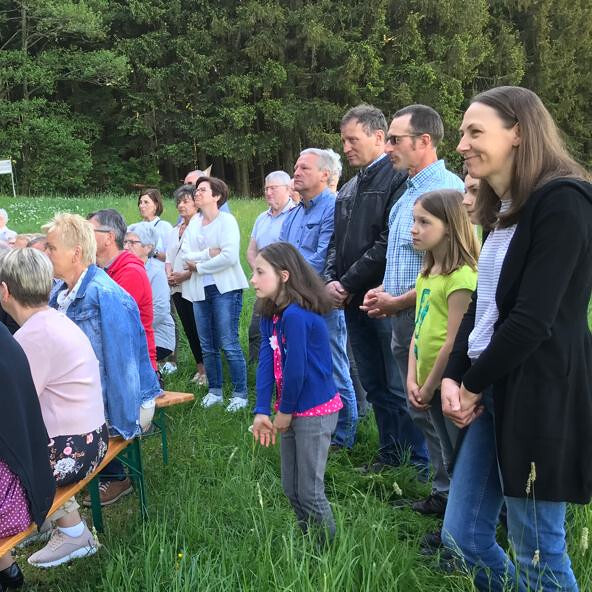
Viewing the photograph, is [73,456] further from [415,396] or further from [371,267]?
[371,267]

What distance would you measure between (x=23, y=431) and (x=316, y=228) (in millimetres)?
2672

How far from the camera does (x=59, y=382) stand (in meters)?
3.31

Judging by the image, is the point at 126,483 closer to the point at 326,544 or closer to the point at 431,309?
the point at 326,544

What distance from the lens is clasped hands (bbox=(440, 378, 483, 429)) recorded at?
2.30 meters

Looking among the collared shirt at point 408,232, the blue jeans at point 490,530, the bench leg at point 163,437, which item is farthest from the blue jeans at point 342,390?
the blue jeans at point 490,530

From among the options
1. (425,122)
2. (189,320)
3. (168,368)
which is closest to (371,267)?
(425,122)

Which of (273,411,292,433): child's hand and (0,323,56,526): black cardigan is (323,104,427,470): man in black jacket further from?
(0,323,56,526): black cardigan

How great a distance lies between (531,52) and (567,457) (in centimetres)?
4062

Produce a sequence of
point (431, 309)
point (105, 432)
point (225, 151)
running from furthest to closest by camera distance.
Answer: point (225, 151) < point (105, 432) < point (431, 309)

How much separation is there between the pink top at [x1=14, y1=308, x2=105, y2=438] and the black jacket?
168 cm

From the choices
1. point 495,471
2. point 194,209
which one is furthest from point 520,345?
point 194,209

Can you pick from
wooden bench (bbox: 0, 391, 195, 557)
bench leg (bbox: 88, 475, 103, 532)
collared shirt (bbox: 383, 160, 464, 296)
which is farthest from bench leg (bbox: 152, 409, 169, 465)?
collared shirt (bbox: 383, 160, 464, 296)

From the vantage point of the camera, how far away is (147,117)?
34594 mm

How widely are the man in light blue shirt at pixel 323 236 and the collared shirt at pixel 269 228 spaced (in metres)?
1.08
